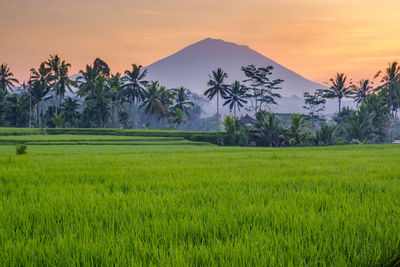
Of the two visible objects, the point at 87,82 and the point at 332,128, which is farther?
the point at 87,82

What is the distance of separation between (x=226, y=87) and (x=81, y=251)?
6305 cm

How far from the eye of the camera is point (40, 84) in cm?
5834

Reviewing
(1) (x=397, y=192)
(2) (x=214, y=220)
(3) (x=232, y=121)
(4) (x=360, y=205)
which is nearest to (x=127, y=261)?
(2) (x=214, y=220)

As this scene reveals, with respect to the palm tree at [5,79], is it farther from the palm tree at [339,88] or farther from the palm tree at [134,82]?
the palm tree at [339,88]

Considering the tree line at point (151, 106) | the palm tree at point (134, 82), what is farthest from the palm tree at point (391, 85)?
the palm tree at point (134, 82)

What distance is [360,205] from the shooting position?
11.2 feet

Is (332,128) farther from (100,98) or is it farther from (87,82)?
(87,82)

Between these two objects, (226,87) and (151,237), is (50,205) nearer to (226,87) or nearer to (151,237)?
(151,237)

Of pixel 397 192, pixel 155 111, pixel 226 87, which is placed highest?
pixel 226 87

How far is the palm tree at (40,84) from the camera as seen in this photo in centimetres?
5484

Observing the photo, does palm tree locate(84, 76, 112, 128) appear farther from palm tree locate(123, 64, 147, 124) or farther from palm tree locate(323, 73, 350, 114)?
palm tree locate(323, 73, 350, 114)

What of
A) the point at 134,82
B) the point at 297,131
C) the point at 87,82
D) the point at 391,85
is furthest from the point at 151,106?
the point at 391,85

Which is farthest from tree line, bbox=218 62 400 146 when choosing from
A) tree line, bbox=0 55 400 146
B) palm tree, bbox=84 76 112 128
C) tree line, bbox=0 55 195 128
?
palm tree, bbox=84 76 112 128

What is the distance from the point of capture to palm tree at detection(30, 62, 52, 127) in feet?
180
